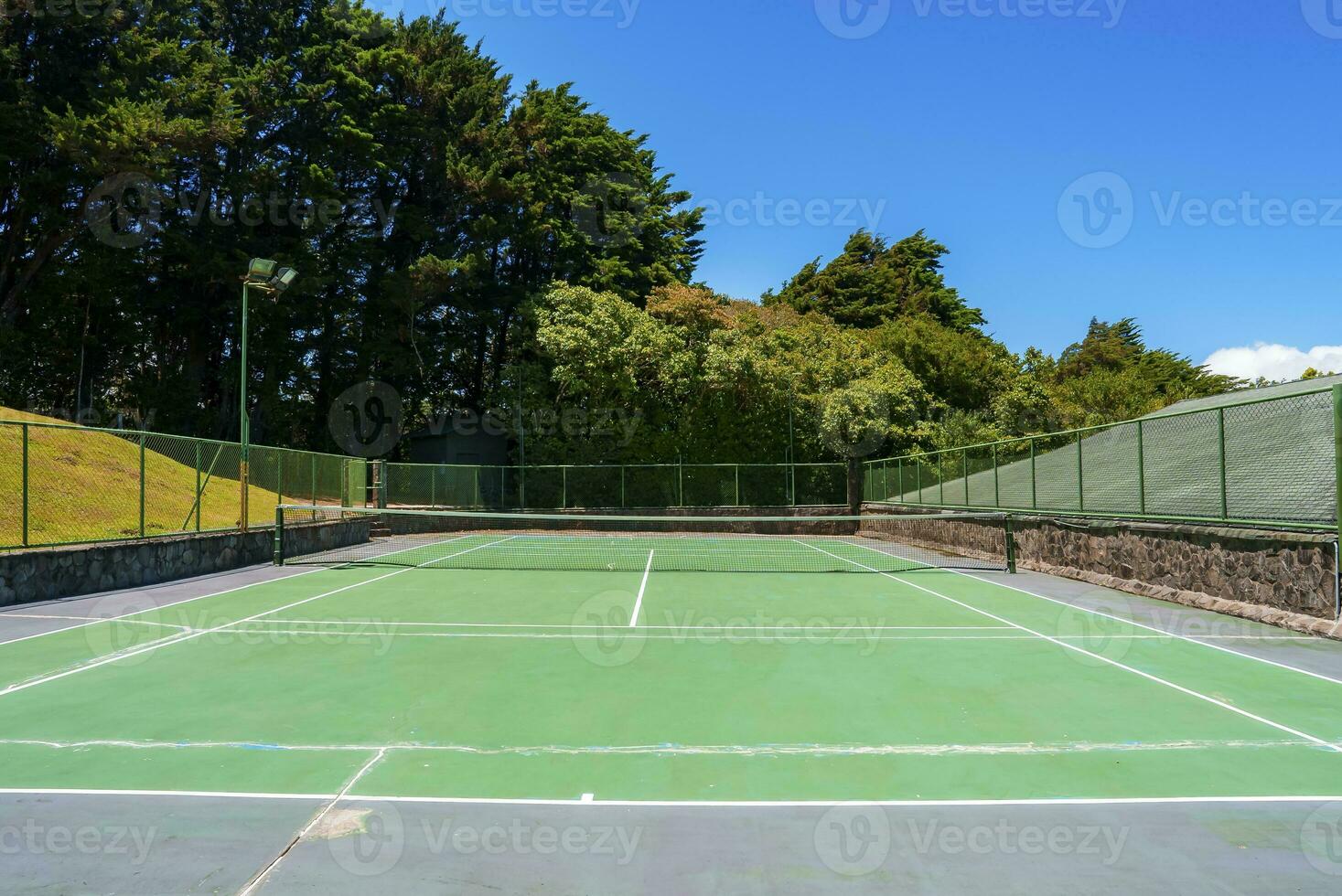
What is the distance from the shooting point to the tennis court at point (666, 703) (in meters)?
4.97

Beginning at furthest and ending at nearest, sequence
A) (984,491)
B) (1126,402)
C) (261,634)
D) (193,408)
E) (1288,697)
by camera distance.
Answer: (1126,402) → (193,408) → (984,491) → (261,634) → (1288,697)

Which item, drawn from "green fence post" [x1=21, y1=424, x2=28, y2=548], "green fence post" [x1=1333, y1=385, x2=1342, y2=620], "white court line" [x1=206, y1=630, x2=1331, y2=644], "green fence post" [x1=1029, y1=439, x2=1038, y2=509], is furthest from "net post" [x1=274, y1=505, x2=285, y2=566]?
"green fence post" [x1=1333, y1=385, x2=1342, y2=620]

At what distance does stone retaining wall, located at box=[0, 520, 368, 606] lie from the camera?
11.7 meters

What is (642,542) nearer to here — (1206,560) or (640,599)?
(640,599)

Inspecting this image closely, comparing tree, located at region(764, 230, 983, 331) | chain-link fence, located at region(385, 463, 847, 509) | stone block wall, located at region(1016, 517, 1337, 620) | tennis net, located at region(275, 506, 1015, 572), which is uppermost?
tree, located at region(764, 230, 983, 331)

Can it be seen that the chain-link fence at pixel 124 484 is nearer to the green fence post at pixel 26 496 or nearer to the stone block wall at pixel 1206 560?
the green fence post at pixel 26 496

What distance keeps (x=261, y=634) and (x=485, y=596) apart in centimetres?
419

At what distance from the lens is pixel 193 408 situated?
3488 centimetres

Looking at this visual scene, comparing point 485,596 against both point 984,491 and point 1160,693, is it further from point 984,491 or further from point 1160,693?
point 984,491

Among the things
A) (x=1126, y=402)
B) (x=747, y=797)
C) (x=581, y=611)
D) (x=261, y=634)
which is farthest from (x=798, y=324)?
(x=747, y=797)

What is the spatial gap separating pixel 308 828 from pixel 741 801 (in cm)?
245

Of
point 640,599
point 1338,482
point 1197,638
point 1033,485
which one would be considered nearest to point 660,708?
point 640,599

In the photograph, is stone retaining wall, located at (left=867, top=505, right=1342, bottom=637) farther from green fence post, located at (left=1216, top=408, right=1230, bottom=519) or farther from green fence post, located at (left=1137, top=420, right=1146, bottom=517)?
green fence post, located at (left=1137, top=420, right=1146, bottom=517)

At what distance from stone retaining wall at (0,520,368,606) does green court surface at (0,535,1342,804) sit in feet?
7.97
